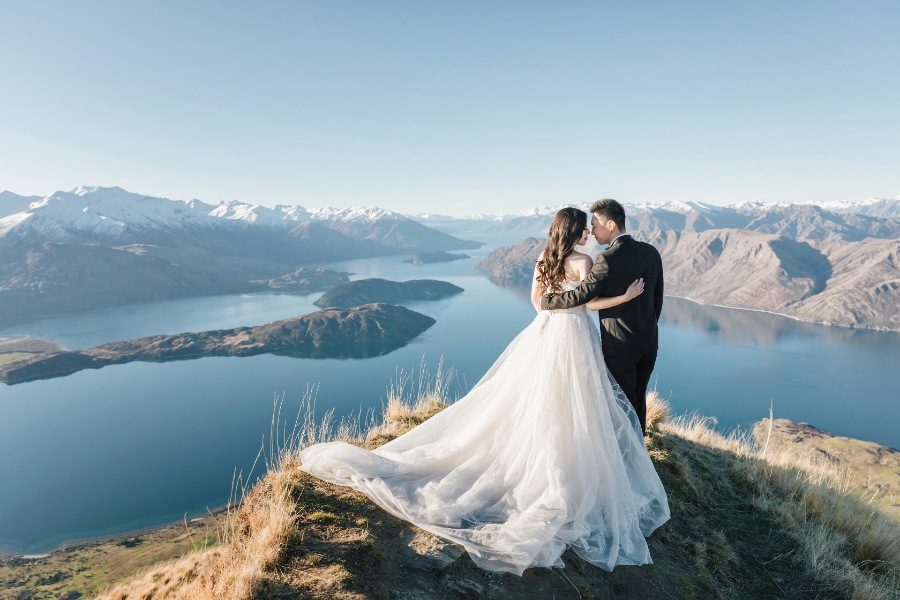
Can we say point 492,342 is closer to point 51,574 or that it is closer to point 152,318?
point 51,574

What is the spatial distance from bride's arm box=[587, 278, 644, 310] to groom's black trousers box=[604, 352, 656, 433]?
29.3 inches

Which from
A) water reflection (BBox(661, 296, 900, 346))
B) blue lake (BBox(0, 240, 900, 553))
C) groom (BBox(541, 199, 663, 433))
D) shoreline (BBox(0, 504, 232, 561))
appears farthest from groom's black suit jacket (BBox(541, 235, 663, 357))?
water reflection (BBox(661, 296, 900, 346))

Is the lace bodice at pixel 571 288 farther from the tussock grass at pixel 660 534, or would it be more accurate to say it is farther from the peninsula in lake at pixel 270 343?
the peninsula in lake at pixel 270 343

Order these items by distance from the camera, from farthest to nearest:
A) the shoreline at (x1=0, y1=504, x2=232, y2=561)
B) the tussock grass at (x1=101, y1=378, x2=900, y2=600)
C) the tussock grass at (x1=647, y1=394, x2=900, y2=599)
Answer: the shoreline at (x1=0, y1=504, x2=232, y2=561)
the tussock grass at (x1=647, y1=394, x2=900, y2=599)
the tussock grass at (x1=101, y1=378, x2=900, y2=600)

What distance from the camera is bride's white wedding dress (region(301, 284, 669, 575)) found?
4188 millimetres

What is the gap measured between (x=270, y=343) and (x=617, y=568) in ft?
493

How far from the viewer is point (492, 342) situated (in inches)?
5192

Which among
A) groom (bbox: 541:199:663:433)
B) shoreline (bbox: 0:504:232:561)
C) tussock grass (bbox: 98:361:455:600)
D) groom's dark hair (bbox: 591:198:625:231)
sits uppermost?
groom's dark hair (bbox: 591:198:625:231)

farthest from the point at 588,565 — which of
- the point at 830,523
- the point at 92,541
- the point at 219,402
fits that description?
the point at 219,402

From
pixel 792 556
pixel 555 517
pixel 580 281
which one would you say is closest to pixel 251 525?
pixel 555 517

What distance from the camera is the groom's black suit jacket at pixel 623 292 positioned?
4.95m

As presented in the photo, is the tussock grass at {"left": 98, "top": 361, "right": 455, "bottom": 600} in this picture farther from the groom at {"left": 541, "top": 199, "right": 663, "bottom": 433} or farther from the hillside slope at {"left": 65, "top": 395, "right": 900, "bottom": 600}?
the groom at {"left": 541, "top": 199, "right": 663, "bottom": 433}

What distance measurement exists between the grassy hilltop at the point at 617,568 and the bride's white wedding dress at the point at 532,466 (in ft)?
0.62

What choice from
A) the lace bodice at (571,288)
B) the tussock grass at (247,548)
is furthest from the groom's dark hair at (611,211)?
the tussock grass at (247,548)
